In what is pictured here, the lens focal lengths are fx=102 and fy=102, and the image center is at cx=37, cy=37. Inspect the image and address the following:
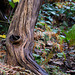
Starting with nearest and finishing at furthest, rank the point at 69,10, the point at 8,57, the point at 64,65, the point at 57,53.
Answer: the point at 8,57 < the point at 64,65 < the point at 57,53 < the point at 69,10

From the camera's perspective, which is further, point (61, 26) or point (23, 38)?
point (61, 26)

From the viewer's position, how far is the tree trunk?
1245mm

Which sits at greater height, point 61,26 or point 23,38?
point 23,38

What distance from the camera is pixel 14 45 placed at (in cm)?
134

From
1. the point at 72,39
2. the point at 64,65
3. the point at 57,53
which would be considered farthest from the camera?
the point at 72,39

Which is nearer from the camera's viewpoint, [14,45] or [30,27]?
[14,45]

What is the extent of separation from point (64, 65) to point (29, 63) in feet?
4.88

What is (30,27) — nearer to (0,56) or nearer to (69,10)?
(0,56)

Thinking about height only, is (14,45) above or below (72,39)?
above

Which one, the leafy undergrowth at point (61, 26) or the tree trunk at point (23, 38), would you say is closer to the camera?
the tree trunk at point (23, 38)

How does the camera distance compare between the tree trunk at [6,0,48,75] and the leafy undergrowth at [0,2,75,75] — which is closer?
the tree trunk at [6,0,48,75]

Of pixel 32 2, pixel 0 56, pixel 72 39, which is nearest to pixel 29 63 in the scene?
pixel 0 56

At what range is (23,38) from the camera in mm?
1463

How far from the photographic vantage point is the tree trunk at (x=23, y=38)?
1.25 meters
